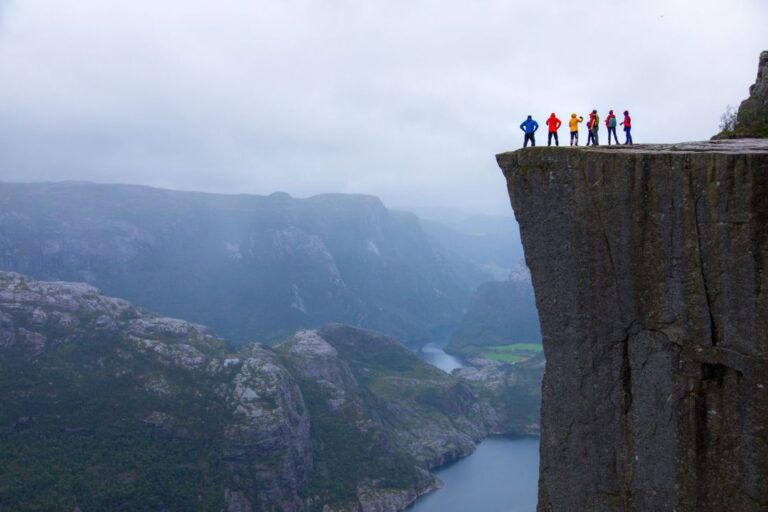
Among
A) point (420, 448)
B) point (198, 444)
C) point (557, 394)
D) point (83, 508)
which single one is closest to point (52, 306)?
point (198, 444)

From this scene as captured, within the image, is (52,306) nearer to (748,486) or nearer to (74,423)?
(74,423)

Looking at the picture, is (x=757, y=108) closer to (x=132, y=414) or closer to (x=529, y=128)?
(x=529, y=128)

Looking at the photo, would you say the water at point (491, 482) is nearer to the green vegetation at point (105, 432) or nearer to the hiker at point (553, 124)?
the green vegetation at point (105, 432)

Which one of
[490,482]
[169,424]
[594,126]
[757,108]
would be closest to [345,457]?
[490,482]

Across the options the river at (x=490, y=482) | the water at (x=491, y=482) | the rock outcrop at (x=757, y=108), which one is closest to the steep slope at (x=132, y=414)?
the river at (x=490, y=482)

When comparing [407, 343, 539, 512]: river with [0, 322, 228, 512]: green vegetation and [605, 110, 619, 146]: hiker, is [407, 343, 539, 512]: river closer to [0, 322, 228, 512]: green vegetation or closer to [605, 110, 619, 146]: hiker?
[0, 322, 228, 512]: green vegetation

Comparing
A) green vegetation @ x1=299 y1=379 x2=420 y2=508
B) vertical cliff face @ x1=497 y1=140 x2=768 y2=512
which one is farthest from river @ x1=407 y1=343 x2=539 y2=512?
vertical cliff face @ x1=497 y1=140 x2=768 y2=512
